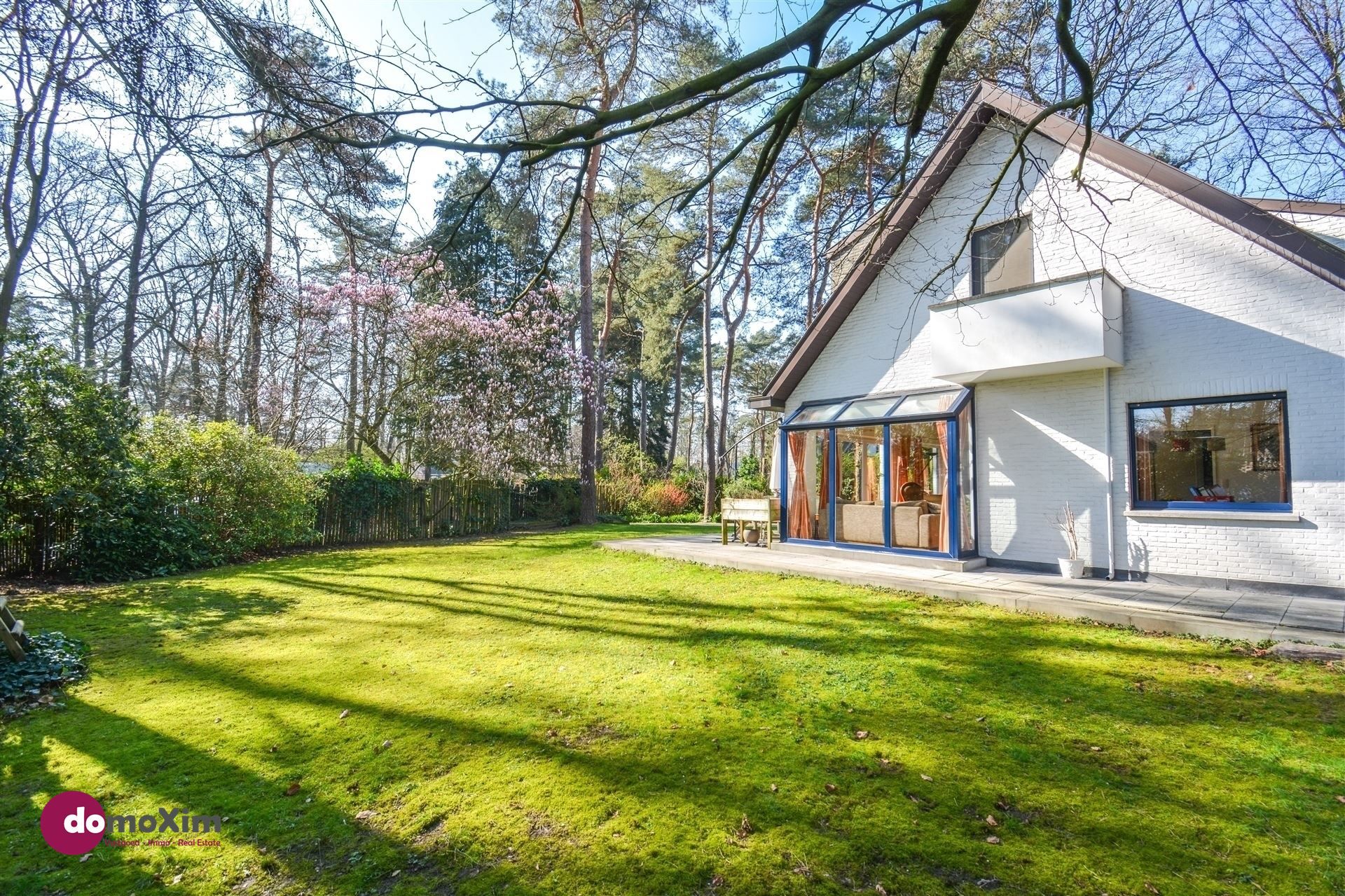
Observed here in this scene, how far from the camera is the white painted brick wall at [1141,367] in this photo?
6363mm

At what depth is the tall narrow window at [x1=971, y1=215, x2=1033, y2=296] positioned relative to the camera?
8680 millimetres

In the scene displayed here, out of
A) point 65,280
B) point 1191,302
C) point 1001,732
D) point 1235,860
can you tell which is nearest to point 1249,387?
point 1191,302

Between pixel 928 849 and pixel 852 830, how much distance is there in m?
0.30

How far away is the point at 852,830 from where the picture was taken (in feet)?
8.42

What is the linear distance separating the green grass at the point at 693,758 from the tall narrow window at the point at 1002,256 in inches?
208

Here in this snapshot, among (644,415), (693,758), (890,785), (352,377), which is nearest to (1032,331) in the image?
(890,785)

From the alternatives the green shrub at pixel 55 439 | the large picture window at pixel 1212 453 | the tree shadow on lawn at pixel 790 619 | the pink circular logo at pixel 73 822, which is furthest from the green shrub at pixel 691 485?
the pink circular logo at pixel 73 822

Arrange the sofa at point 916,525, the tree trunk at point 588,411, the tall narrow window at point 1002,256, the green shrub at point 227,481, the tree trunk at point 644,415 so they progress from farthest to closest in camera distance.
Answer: the tree trunk at point 644,415, the tree trunk at point 588,411, the green shrub at point 227,481, the sofa at point 916,525, the tall narrow window at point 1002,256

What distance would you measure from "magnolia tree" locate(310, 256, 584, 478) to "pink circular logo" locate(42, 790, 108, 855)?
534 inches

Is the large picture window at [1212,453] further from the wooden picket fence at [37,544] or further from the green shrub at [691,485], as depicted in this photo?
the green shrub at [691,485]

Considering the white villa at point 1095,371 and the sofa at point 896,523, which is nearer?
the white villa at point 1095,371

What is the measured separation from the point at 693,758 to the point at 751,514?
8.12 m

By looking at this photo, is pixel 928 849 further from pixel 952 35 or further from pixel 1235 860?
pixel 952 35

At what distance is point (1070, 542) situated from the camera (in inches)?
312
